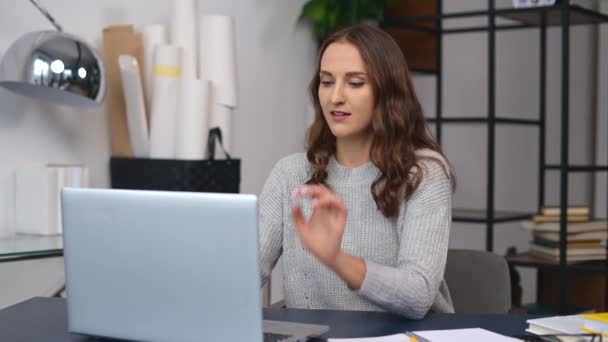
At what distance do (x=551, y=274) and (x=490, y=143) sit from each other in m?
0.75

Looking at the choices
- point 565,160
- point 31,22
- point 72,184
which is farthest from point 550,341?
point 565,160

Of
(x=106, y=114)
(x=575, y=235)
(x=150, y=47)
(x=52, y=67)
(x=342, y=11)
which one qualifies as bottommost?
(x=575, y=235)

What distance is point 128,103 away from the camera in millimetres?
2539

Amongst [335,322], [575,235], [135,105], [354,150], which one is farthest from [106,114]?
[575,235]

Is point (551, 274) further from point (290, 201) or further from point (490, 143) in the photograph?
Answer: point (290, 201)

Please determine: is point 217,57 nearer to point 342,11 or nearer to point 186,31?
point 186,31

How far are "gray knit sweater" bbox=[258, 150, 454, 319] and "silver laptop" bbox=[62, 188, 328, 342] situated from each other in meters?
0.36

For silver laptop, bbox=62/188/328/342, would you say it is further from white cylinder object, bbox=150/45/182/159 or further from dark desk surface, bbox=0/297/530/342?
white cylinder object, bbox=150/45/182/159

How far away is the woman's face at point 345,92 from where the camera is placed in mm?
1779

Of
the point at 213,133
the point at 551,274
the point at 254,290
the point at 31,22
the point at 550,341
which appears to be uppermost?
the point at 31,22

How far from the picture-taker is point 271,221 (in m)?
1.93

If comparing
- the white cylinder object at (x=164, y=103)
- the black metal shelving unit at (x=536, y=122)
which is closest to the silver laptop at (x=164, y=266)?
the white cylinder object at (x=164, y=103)

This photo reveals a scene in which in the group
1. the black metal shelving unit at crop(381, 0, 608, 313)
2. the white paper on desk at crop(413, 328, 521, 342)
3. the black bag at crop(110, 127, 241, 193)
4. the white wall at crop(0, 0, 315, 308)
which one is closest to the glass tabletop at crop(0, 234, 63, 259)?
the white wall at crop(0, 0, 315, 308)

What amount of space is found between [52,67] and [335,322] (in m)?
1.12
